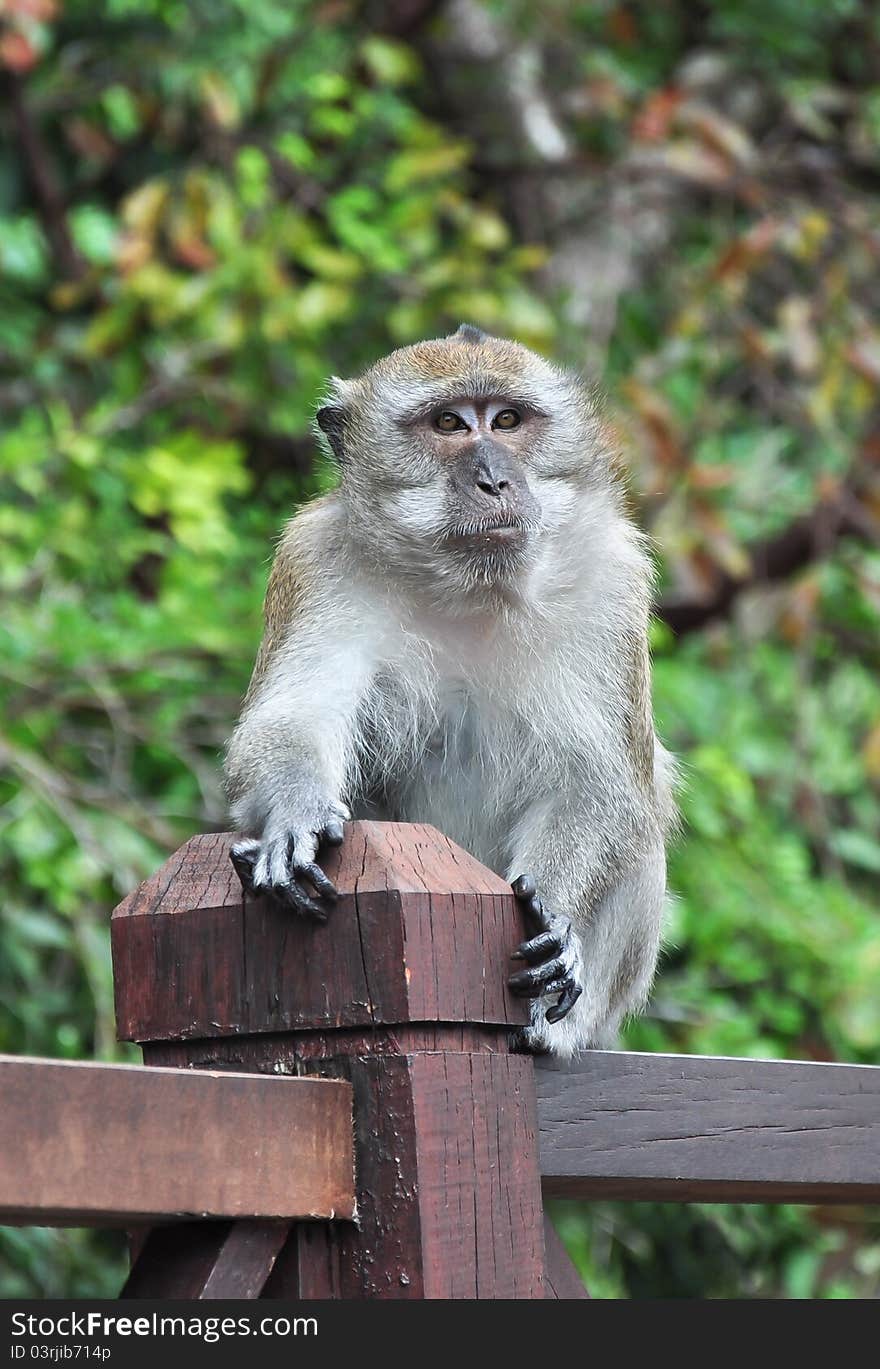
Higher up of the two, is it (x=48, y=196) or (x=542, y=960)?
(x=48, y=196)

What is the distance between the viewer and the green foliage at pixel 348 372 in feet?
13.7

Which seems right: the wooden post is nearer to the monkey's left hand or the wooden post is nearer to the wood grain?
the monkey's left hand

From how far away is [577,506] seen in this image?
2980mm

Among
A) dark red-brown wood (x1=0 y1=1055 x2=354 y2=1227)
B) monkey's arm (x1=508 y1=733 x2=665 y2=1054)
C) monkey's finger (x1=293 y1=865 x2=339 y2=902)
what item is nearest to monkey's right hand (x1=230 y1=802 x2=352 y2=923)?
monkey's finger (x1=293 y1=865 x2=339 y2=902)

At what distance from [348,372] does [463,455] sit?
2741 millimetres

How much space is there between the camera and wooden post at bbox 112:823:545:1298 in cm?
157

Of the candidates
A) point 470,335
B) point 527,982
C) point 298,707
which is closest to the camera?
point 527,982

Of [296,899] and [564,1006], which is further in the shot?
[564,1006]

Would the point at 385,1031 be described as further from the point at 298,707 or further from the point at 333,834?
the point at 298,707

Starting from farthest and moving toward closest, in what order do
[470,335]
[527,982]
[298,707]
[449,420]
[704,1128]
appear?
[470,335], [449,420], [298,707], [704,1128], [527,982]

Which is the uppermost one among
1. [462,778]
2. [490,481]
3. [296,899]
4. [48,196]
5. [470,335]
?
[48,196]

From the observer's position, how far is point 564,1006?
2205 mm

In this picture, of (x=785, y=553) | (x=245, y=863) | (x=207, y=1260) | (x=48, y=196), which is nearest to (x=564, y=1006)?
(x=245, y=863)

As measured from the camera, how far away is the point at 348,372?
5.56m
